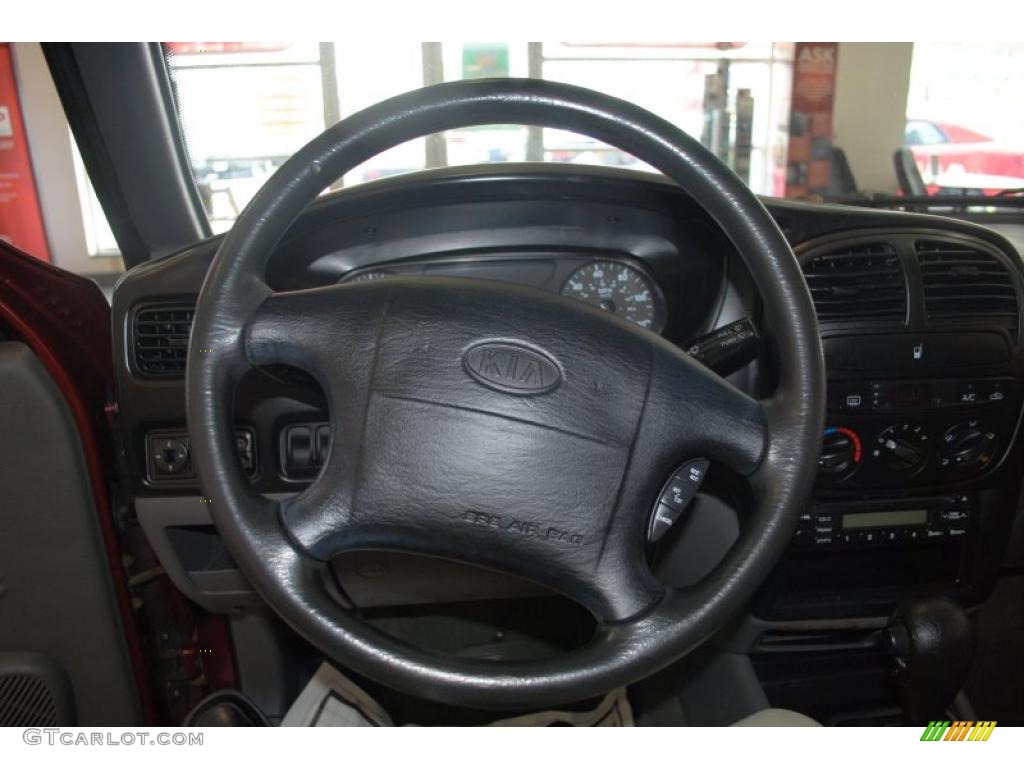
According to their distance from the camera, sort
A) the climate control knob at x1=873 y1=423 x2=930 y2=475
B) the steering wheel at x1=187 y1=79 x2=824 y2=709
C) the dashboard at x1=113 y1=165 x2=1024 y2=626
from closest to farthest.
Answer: the steering wheel at x1=187 y1=79 x2=824 y2=709 < the dashboard at x1=113 y1=165 x2=1024 y2=626 < the climate control knob at x1=873 y1=423 x2=930 y2=475

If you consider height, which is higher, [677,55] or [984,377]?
[677,55]

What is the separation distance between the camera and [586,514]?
75cm

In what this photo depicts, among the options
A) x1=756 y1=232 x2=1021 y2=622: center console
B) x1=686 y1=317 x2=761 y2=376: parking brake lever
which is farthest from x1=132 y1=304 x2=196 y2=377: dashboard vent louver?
x1=756 y1=232 x2=1021 y2=622: center console

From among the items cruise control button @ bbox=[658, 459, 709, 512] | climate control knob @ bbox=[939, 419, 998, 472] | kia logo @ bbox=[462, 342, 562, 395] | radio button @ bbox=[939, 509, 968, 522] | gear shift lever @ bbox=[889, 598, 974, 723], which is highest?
kia logo @ bbox=[462, 342, 562, 395]

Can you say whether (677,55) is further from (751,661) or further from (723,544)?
(751,661)

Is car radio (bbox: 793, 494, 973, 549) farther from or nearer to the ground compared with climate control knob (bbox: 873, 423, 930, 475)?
nearer to the ground

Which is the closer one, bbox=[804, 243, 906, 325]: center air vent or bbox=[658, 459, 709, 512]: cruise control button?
bbox=[658, 459, 709, 512]: cruise control button

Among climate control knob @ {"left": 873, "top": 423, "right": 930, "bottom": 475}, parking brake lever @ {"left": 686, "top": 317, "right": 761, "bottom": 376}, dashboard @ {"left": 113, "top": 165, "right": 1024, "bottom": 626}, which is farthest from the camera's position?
climate control knob @ {"left": 873, "top": 423, "right": 930, "bottom": 475}

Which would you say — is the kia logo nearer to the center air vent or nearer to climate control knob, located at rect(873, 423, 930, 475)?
the center air vent

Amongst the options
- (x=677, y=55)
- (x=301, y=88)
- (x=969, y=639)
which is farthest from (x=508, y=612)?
(x=677, y=55)

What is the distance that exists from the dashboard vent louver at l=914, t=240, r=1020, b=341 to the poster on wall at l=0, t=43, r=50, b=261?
3017 millimetres

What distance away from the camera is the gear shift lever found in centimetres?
120

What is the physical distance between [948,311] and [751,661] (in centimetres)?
69

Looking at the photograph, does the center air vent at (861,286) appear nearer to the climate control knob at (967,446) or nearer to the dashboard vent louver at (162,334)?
the climate control knob at (967,446)
